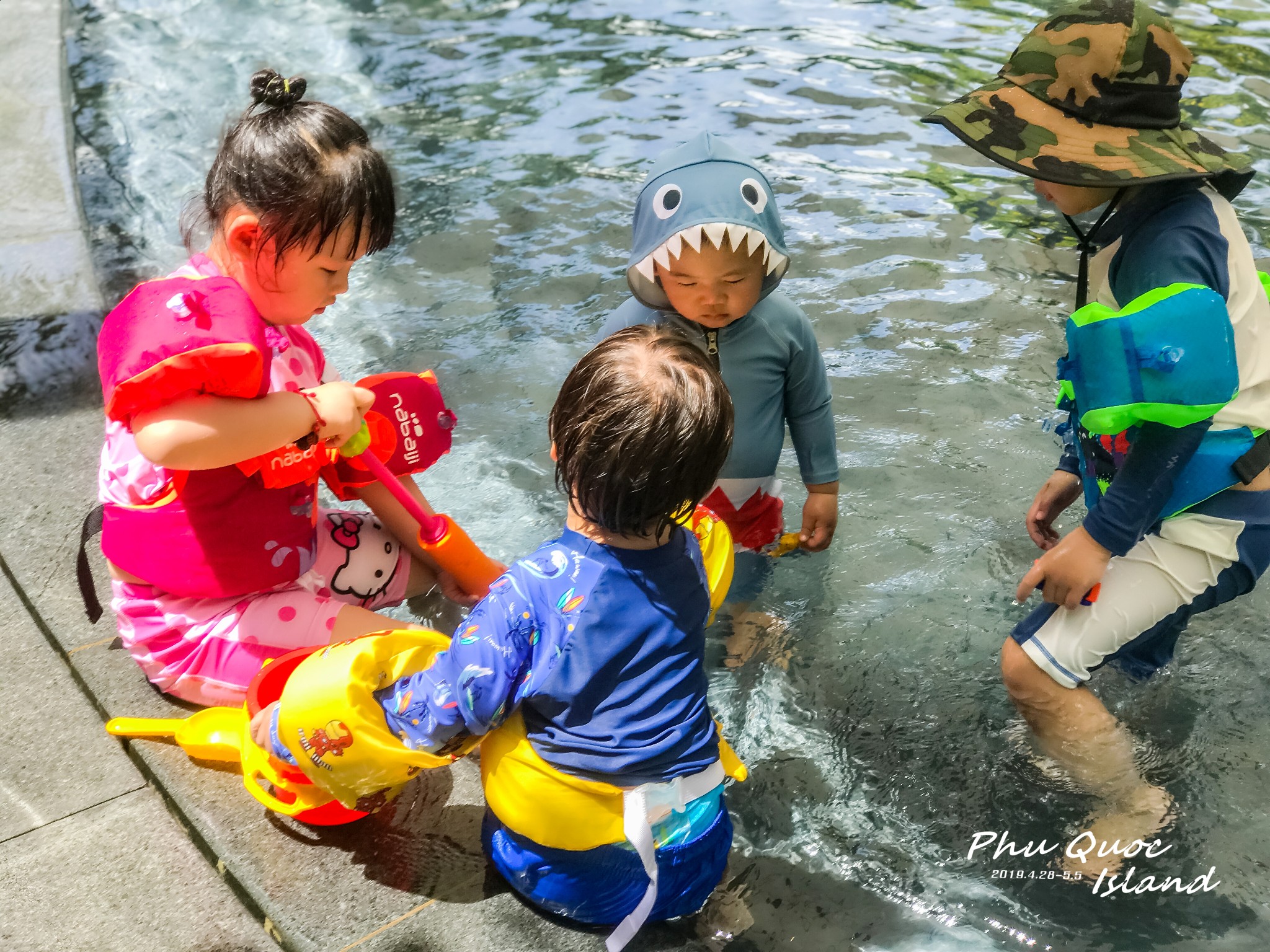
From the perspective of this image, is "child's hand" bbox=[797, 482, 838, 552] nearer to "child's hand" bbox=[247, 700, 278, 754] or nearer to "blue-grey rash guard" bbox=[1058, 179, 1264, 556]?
"blue-grey rash guard" bbox=[1058, 179, 1264, 556]

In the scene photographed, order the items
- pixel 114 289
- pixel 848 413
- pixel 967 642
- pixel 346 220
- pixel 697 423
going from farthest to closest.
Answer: pixel 114 289, pixel 848 413, pixel 967 642, pixel 346 220, pixel 697 423

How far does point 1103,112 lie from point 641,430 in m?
1.17

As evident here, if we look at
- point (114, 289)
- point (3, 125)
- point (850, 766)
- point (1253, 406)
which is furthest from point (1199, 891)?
point (3, 125)

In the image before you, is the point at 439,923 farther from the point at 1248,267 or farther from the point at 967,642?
the point at 1248,267

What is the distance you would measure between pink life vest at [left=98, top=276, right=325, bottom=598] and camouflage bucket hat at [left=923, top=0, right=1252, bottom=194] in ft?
4.73

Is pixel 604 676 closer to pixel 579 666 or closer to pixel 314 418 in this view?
pixel 579 666

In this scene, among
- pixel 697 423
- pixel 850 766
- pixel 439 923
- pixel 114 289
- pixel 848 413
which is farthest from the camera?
pixel 114 289

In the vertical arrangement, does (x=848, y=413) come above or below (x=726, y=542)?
below

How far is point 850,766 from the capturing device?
2.51 m

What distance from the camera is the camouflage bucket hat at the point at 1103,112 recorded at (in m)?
2.04

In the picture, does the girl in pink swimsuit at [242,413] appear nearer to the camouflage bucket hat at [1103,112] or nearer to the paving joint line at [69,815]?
the paving joint line at [69,815]

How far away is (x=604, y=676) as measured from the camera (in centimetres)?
183

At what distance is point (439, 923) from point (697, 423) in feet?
3.42

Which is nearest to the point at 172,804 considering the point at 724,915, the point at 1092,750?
the point at 724,915
